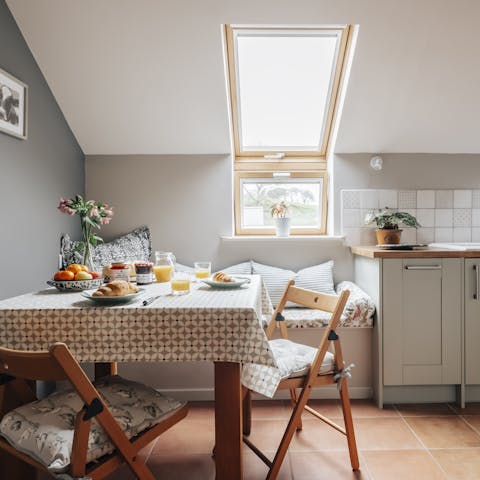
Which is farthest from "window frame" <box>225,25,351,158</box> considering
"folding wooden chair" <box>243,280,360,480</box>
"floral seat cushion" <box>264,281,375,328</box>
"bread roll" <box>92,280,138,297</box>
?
"bread roll" <box>92,280,138,297</box>

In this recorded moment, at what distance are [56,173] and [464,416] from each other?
10.2ft

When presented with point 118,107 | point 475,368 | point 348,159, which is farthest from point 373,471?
point 118,107

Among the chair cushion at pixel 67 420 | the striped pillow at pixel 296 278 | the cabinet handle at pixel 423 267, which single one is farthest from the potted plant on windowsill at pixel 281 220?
the chair cushion at pixel 67 420

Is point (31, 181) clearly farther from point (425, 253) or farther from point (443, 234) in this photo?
point (443, 234)

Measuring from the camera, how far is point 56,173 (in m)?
2.80

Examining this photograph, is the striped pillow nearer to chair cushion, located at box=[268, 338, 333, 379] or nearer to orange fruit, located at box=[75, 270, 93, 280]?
chair cushion, located at box=[268, 338, 333, 379]

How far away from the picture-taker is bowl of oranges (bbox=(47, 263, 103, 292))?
178 cm

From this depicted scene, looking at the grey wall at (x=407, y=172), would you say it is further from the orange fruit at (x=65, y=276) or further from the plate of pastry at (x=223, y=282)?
the orange fruit at (x=65, y=276)

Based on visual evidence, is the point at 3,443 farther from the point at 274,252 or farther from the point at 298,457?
the point at 274,252

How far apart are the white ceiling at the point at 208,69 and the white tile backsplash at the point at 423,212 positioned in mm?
380

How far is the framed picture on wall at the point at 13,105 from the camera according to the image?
2168mm

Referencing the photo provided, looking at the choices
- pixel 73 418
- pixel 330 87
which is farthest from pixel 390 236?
pixel 73 418

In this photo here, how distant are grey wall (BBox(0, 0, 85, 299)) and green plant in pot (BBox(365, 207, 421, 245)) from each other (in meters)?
2.37

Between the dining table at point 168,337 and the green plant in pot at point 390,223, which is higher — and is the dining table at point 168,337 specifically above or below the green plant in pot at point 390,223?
below
